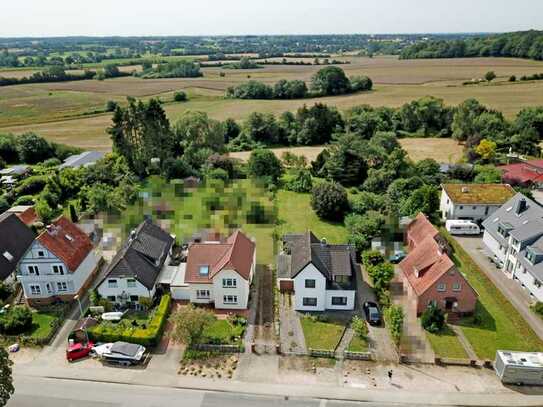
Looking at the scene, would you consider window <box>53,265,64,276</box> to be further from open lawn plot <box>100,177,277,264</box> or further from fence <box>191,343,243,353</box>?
fence <box>191,343,243,353</box>

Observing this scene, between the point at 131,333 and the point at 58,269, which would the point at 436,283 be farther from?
the point at 58,269

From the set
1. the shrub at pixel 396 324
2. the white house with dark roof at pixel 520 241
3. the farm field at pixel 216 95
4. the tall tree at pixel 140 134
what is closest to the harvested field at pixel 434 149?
the farm field at pixel 216 95

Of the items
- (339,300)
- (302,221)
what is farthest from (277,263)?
(302,221)

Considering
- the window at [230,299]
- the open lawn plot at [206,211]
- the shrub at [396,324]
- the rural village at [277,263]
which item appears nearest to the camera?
the rural village at [277,263]

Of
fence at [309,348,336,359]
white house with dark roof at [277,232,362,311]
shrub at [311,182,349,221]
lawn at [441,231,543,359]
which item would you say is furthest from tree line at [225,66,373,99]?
fence at [309,348,336,359]

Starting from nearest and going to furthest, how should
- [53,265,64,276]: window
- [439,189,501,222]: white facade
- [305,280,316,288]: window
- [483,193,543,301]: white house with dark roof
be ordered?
[305,280,316,288]: window → [53,265,64,276]: window → [483,193,543,301]: white house with dark roof → [439,189,501,222]: white facade

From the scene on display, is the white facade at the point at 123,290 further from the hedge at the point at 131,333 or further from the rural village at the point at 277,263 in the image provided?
the hedge at the point at 131,333
